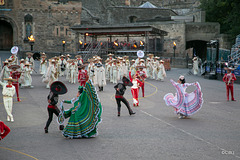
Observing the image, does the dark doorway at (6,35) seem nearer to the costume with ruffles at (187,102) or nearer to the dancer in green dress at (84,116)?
the costume with ruffles at (187,102)

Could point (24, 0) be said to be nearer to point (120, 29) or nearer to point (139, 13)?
point (120, 29)

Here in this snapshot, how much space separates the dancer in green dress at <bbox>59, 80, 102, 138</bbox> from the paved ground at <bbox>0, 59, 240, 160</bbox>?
0.69 feet

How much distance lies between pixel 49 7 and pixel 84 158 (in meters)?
41.6

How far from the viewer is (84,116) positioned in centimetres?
890

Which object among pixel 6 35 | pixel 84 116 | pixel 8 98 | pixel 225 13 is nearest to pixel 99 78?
pixel 8 98

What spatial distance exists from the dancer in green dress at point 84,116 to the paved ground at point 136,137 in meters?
0.21

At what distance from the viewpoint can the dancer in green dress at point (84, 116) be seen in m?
8.86

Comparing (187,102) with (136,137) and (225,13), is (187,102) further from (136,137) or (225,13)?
(225,13)

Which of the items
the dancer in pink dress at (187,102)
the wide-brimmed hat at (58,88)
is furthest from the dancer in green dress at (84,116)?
the dancer in pink dress at (187,102)

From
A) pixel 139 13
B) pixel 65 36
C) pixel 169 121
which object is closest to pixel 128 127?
pixel 169 121

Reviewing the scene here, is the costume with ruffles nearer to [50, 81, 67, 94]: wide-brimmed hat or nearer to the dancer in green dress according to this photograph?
the dancer in green dress

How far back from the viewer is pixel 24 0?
45.1 m

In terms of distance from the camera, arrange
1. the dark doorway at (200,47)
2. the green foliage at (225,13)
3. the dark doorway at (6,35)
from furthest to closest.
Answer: the dark doorway at (200,47), the dark doorway at (6,35), the green foliage at (225,13)

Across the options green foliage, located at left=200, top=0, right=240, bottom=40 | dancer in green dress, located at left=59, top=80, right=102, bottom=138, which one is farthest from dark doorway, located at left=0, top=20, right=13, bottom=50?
dancer in green dress, located at left=59, top=80, right=102, bottom=138
